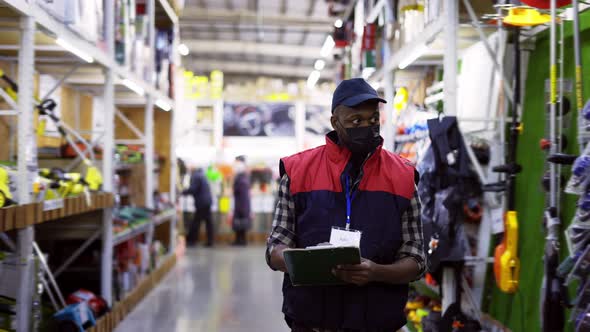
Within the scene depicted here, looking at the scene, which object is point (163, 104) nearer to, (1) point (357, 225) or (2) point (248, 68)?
(1) point (357, 225)

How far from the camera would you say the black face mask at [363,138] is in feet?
7.37

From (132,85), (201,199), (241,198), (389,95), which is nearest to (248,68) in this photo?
(241,198)

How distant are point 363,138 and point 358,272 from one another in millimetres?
468

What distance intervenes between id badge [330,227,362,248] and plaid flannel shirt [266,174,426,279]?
0.70ft

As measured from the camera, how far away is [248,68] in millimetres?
23875

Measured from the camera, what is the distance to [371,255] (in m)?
2.23

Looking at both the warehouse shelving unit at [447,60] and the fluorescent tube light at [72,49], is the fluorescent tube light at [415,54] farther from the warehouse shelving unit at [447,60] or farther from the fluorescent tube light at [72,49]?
the fluorescent tube light at [72,49]

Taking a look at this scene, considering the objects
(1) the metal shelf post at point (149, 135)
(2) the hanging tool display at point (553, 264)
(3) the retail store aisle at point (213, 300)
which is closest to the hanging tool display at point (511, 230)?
(2) the hanging tool display at point (553, 264)

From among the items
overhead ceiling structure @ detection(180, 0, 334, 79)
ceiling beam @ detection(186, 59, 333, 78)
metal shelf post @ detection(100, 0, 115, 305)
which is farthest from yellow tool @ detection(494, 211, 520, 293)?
ceiling beam @ detection(186, 59, 333, 78)

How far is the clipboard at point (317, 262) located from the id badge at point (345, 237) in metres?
0.09

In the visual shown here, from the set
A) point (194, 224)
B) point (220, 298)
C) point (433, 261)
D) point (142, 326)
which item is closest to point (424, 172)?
point (433, 261)

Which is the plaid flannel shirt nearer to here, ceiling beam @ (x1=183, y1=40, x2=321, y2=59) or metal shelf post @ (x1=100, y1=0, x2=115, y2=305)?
metal shelf post @ (x1=100, y1=0, x2=115, y2=305)

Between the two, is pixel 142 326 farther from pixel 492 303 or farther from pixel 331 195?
pixel 331 195

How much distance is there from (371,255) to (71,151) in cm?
472
